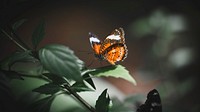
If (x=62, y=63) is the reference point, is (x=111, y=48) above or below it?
above

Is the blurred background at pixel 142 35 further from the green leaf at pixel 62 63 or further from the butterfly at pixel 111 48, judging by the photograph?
the green leaf at pixel 62 63

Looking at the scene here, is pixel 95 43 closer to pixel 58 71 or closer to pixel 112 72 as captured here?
pixel 112 72

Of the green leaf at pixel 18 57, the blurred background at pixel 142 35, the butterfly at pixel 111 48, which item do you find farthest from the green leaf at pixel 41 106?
the blurred background at pixel 142 35

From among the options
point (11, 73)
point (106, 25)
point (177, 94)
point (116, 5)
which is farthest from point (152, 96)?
point (116, 5)

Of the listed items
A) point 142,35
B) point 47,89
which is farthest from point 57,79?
point 142,35

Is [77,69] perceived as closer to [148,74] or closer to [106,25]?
[148,74]

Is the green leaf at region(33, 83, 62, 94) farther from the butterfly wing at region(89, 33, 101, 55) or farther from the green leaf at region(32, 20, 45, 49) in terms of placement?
the butterfly wing at region(89, 33, 101, 55)

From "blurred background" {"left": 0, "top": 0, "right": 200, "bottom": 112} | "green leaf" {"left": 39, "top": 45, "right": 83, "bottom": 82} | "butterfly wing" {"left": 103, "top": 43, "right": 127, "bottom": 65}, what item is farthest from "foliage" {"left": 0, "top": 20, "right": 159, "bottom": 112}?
"blurred background" {"left": 0, "top": 0, "right": 200, "bottom": 112}
